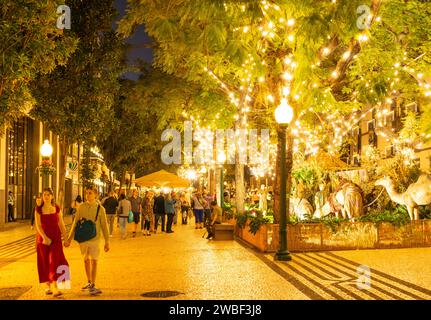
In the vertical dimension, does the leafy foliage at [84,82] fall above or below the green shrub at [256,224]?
above

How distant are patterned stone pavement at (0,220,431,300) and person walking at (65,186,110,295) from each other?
0.28 metres

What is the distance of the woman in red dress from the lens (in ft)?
28.5

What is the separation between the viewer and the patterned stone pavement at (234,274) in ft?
28.6

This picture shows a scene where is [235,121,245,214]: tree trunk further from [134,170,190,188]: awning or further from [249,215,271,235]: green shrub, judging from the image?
[134,170,190,188]: awning

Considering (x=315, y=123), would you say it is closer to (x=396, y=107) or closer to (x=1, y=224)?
(x=396, y=107)

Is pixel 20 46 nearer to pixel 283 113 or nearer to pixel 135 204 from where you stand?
pixel 283 113

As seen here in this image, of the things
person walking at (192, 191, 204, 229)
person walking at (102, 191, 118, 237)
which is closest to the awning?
person walking at (192, 191, 204, 229)

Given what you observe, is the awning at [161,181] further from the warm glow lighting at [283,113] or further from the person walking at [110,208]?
the warm glow lighting at [283,113]

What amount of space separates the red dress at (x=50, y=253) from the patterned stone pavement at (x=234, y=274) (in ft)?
1.25

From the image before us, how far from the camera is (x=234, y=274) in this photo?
1070 centimetres

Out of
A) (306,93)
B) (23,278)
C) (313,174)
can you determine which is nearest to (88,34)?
(313,174)

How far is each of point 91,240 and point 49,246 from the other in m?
0.65

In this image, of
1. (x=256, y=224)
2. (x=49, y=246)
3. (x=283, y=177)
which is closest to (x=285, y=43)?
(x=283, y=177)

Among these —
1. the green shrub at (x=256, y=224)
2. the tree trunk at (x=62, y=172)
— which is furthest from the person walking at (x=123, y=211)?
the green shrub at (x=256, y=224)
